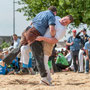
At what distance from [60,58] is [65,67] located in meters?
0.51

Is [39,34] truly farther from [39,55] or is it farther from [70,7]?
[70,7]

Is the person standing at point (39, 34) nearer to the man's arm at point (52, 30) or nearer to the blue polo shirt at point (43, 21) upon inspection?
the blue polo shirt at point (43, 21)

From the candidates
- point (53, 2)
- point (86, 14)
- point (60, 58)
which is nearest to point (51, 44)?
point (60, 58)

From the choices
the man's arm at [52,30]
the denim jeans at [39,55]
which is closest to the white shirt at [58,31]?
the man's arm at [52,30]

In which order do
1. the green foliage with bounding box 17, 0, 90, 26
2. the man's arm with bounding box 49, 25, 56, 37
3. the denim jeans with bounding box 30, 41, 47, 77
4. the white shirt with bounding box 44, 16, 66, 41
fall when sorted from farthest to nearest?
the green foliage with bounding box 17, 0, 90, 26 → the denim jeans with bounding box 30, 41, 47, 77 → the white shirt with bounding box 44, 16, 66, 41 → the man's arm with bounding box 49, 25, 56, 37

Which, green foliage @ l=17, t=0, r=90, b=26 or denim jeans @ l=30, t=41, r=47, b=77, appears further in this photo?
green foliage @ l=17, t=0, r=90, b=26

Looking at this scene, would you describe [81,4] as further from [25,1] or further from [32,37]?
[32,37]

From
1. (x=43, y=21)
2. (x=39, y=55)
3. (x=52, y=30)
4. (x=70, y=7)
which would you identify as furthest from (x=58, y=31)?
(x=70, y=7)

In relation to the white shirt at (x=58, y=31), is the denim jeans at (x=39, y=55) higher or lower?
lower

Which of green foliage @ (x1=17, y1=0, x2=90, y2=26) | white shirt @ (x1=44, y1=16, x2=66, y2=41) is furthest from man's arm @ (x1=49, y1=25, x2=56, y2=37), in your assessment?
green foliage @ (x1=17, y1=0, x2=90, y2=26)

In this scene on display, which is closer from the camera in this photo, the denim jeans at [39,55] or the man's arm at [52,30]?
the man's arm at [52,30]

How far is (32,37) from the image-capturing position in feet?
18.8

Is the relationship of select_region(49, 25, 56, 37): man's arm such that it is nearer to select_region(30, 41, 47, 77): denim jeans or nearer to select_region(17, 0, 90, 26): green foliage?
select_region(30, 41, 47, 77): denim jeans

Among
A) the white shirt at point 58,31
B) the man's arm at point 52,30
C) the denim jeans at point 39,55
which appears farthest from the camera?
the denim jeans at point 39,55
